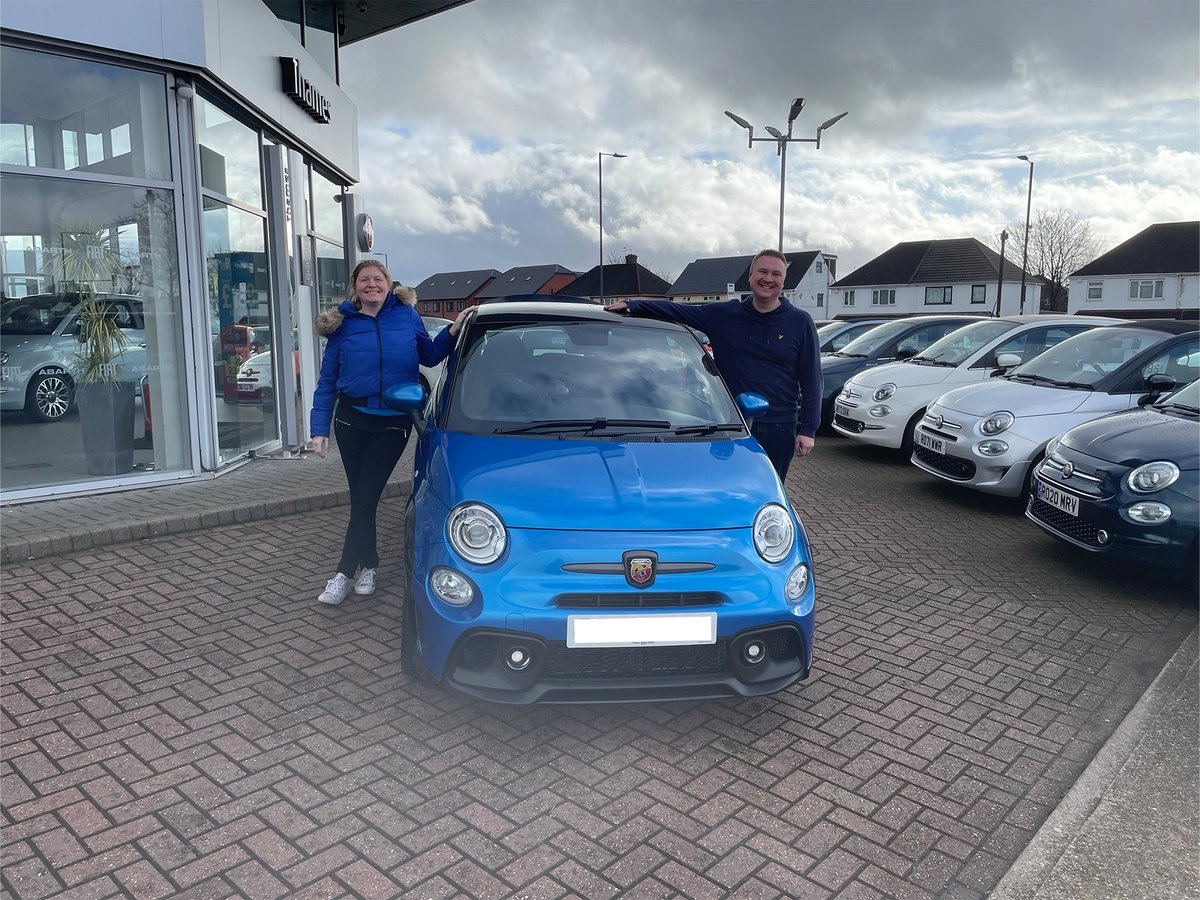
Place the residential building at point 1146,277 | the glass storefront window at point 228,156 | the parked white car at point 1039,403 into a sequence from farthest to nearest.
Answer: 1. the residential building at point 1146,277
2. the glass storefront window at point 228,156
3. the parked white car at point 1039,403

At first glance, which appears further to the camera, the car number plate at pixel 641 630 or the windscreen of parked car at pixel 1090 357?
the windscreen of parked car at pixel 1090 357

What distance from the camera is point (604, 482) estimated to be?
344 centimetres

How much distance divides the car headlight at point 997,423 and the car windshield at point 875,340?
4.84 metres

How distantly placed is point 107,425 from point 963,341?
29.7 feet

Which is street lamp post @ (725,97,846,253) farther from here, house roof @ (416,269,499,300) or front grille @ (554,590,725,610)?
house roof @ (416,269,499,300)

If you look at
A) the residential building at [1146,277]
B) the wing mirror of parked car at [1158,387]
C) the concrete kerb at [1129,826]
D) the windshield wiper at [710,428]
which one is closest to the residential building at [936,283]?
the residential building at [1146,277]

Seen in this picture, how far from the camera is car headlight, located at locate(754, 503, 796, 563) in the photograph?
3.38 m

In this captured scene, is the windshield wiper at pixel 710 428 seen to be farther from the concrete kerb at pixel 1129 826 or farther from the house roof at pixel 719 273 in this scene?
the house roof at pixel 719 273

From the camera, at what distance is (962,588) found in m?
5.34

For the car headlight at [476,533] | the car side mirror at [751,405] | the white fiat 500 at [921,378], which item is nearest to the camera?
the car headlight at [476,533]

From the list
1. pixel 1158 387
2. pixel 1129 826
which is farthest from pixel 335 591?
pixel 1158 387

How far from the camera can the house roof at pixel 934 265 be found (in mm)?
65250

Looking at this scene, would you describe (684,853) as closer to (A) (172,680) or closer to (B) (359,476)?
(A) (172,680)

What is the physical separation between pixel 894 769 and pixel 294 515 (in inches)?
198
